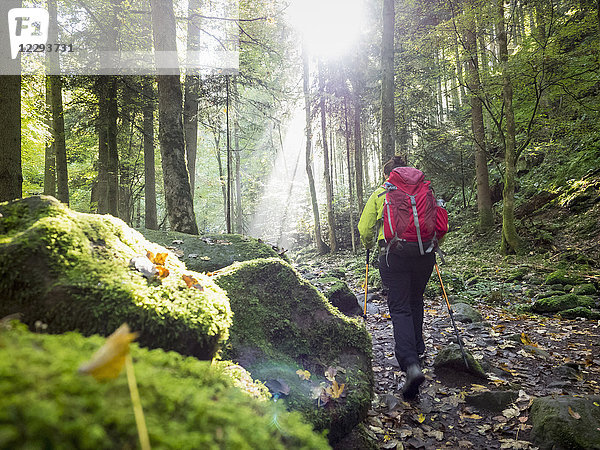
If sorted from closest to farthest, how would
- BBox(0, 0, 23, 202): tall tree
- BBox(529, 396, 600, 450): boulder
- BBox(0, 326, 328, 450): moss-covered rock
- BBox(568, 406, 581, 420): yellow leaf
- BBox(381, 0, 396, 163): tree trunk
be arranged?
BBox(0, 326, 328, 450): moss-covered rock
BBox(529, 396, 600, 450): boulder
BBox(568, 406, 581, 420): yellow leaf
BBox(0, 0, 23, 202): tall tree
BBox(381, 0, 396, 163): tree trunk

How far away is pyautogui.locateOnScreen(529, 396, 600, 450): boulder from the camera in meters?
2.57

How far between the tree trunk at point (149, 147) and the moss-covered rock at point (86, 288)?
35.9 ft

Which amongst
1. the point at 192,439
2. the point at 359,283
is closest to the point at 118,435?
the point at 192,439

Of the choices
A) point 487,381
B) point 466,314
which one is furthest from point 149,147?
point 487,381

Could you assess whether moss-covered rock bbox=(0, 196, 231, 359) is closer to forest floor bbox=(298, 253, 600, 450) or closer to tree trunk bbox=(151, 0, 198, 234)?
forest floor bbox=(298, 253, 600, 450)

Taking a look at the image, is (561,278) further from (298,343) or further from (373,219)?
(298,343)

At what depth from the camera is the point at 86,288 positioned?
5.18 feet

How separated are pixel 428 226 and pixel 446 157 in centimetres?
1546

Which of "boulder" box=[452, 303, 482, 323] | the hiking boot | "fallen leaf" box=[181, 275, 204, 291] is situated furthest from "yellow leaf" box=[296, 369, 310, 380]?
"boulder" box=[452, 303, 482, 323]

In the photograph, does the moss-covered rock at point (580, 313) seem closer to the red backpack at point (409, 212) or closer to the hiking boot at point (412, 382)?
the red backpack at point (409, 212)

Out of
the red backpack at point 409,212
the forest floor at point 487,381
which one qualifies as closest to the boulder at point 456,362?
the forest floor at point 487,381

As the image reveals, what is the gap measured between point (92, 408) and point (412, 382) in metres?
3.43

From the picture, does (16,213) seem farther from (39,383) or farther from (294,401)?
(294,401)

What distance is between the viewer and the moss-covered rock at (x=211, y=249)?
15.0ft
